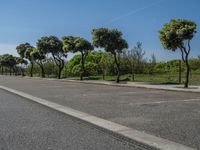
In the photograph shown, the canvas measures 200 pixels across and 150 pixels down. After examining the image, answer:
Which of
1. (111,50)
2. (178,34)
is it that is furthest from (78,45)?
(178,34)

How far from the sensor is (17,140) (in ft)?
24.1

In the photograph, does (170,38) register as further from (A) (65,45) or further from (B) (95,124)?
(A) (65,45)

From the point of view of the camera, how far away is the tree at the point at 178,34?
23.0 meters

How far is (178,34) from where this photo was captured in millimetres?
23016

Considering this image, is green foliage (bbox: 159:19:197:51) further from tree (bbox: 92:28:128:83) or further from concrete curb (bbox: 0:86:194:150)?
concrete curb (bbox: 0:86:194:150)

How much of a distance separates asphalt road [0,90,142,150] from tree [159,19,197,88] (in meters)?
14.2

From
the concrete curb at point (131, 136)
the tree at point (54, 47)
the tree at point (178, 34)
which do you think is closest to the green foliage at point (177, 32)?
the tree at point (178, 34)

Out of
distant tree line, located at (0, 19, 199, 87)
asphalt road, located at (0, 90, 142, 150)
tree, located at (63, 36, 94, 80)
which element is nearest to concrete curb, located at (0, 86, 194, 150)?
asphalt road, located at (0, 90, 142, 150)

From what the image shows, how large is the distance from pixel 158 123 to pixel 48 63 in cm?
7051

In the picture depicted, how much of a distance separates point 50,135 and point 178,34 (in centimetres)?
1670

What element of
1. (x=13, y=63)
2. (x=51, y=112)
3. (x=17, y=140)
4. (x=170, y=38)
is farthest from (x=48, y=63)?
(x=17, y=140)

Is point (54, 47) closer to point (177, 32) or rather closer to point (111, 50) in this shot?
point (111, 50)

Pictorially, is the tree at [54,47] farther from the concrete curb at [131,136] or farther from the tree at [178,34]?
the concrete curb at [131,136]

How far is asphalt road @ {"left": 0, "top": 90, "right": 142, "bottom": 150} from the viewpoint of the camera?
6.80 m
